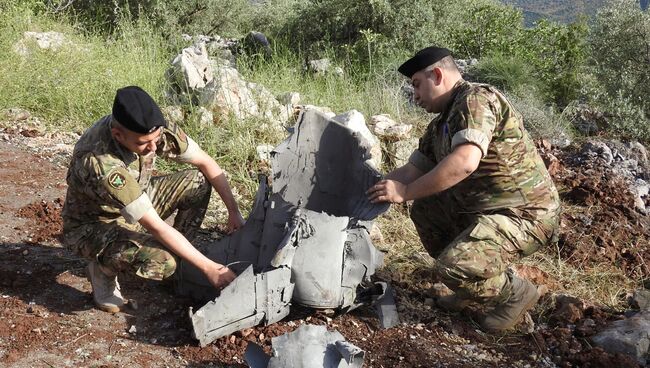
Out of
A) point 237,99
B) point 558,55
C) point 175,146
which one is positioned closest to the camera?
point 175,146

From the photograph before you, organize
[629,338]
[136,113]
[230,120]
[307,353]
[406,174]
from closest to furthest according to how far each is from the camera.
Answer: [307,353] → [136,113] → [629,338] → [406,174] → [230,120]

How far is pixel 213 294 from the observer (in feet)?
9.91

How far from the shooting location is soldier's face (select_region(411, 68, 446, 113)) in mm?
3102

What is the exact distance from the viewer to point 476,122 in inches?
115

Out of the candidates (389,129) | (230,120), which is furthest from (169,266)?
(389,129)

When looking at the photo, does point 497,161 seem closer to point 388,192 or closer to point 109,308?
point 388,192

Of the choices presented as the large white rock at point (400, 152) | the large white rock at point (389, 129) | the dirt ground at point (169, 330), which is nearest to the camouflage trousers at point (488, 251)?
the dirt ground at point (169, 330)

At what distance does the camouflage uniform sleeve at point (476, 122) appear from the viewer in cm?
288

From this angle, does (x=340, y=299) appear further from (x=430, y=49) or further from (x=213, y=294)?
(x=430, y=49)

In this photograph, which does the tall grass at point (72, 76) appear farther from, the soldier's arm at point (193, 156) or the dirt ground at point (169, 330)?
the soldier's arm at point (193, 156)

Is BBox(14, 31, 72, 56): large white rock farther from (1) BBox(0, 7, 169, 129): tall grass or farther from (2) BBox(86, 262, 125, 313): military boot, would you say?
(2) BBox(86, 262, 125, 313): military boot

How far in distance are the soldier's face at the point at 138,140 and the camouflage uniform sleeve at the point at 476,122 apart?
1.42 m

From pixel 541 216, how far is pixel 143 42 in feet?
18.1

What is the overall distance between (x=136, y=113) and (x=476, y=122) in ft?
5.15
